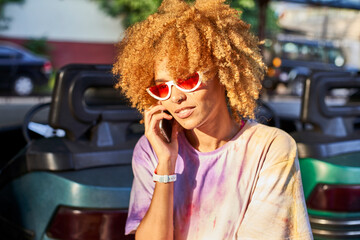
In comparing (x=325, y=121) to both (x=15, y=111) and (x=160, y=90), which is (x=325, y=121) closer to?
(x=160, y=90)

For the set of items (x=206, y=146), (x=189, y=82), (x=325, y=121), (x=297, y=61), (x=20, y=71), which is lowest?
(x=297, y=61)

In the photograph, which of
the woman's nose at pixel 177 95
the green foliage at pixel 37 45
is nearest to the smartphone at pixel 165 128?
the woman's nose at pixel 177 95

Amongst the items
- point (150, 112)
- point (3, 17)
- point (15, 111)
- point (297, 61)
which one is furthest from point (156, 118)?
point (3, 17)

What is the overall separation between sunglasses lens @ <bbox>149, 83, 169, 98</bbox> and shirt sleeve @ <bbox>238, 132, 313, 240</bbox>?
365 millimetres

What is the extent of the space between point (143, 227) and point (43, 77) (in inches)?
608

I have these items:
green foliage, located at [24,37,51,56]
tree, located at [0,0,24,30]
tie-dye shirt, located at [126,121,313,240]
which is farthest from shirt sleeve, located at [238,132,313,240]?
tree, located at [0,0,24,30]

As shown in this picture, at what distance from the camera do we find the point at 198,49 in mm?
1442

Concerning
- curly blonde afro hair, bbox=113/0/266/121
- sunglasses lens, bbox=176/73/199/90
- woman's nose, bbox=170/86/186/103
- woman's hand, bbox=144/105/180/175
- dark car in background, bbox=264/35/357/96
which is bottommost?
dark car in background, bbox=264/35/357/96

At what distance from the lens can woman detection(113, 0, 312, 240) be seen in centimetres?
148

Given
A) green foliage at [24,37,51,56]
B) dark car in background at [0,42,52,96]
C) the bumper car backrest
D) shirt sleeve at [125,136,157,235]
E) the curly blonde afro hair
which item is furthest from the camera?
green foliage at [24,37,51,56]

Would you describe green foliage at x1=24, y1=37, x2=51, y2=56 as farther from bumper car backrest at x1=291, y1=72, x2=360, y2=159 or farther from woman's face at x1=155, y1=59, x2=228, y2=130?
woman's face at x1=155, y1=59, x2=228, y2=130

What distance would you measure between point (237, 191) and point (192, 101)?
0.31 meters

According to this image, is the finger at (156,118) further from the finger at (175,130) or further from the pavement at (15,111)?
the pavement at (15,111)

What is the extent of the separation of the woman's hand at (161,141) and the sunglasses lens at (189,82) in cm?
12
